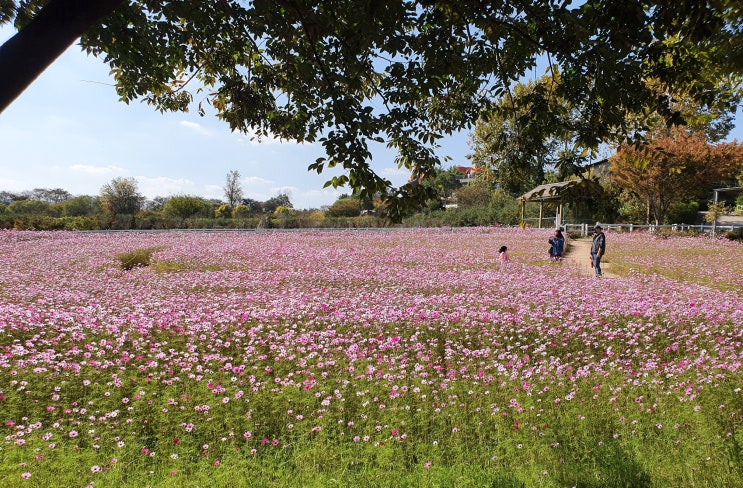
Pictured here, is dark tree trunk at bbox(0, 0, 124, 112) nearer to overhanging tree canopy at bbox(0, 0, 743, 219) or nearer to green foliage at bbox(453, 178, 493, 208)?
overhanging tree canopy at bbox(0, 0, 743, 219)

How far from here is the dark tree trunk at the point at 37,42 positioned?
278 cm

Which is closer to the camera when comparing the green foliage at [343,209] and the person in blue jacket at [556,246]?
the person in blue jacket at [556,246]

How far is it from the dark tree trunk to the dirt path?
14356 mm

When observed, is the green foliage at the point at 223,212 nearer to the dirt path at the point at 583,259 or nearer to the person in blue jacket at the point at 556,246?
the dirt path at the point at 583,259

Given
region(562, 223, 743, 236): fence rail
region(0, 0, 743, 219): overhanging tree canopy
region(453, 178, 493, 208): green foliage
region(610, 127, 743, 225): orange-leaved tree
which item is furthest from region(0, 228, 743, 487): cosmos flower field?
region(453, 178, 493, 208): green foliage

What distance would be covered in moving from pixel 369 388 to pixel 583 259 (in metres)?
17.7

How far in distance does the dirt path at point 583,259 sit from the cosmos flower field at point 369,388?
5.20 metres

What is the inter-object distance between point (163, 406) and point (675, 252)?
22.0 meters

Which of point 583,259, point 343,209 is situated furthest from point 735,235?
point 343,209

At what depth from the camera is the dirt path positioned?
15344 millimetres

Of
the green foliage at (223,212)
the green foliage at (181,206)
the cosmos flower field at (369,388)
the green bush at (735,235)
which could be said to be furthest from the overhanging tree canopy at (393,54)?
the green foliage at (223,212)

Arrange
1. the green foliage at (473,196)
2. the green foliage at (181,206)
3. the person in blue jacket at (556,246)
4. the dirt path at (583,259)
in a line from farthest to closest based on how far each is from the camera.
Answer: the green foliage at (473,196) → the green foliage at (181,206) → the person in blue jacket at (556,246) → the dirt path at (583,259)

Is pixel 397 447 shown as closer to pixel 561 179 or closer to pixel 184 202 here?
pixel 561 179

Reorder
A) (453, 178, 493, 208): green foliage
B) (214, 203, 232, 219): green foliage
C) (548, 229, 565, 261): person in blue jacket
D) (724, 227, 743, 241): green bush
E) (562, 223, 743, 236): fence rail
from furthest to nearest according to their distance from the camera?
(453, 178, 493, 208): green foliage → (214, 203, 232, 219): green foliage → (562, 223, 743, 236): fence rail → (724, 227, 743, 241): green bush → (548, 229, 565, 261): person in blue jacket
